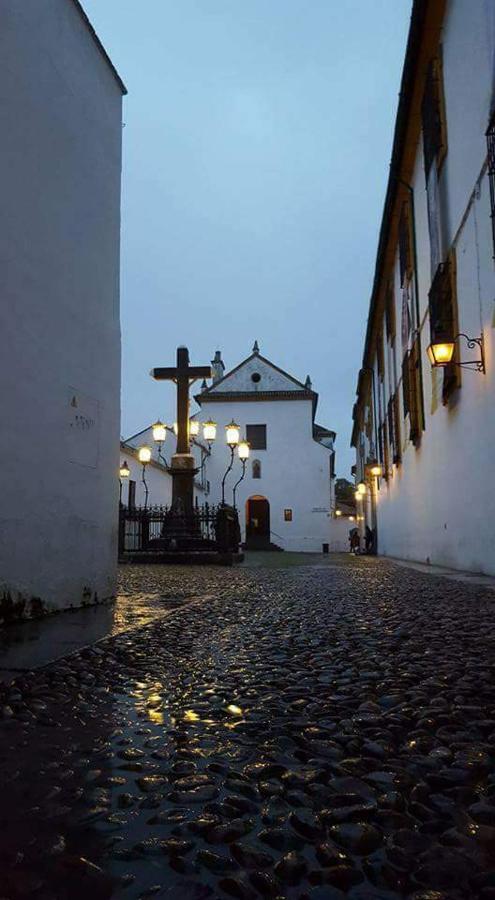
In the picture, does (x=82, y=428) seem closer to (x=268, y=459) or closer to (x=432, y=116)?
(x=432, y=116)

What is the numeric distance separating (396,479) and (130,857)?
15653 millimetres

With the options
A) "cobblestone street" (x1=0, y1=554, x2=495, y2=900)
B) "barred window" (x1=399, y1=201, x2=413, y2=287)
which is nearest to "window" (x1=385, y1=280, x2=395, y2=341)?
"barred window" (x1=399, y1=201, x2=413, y2=287)

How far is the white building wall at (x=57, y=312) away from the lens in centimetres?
354

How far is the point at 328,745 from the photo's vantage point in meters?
1.52

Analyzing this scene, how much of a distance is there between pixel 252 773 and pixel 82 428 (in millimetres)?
3340

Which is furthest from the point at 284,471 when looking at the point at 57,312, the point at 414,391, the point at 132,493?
the point at 57,312

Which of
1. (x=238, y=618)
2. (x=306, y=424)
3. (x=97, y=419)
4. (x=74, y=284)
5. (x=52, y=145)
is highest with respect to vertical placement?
(x=306, y=424)

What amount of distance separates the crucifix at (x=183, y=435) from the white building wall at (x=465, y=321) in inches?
249

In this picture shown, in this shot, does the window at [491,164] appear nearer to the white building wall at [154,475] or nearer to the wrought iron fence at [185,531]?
the wrought iron fence at [185,531]

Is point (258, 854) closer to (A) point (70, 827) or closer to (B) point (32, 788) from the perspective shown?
(A) point (70, 827)

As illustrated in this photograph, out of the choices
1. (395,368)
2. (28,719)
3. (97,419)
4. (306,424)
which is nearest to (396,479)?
(395,368)

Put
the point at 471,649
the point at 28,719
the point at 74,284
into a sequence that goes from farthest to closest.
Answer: the point at 74,284 < the point at 471,649 < the point at 28,719

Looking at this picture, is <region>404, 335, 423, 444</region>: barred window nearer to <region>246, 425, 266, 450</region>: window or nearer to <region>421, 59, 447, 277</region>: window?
<region>421, 59, 447, 277</region>: window

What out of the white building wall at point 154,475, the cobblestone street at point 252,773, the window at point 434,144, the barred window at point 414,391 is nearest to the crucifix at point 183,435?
the barred window at point 414,391
